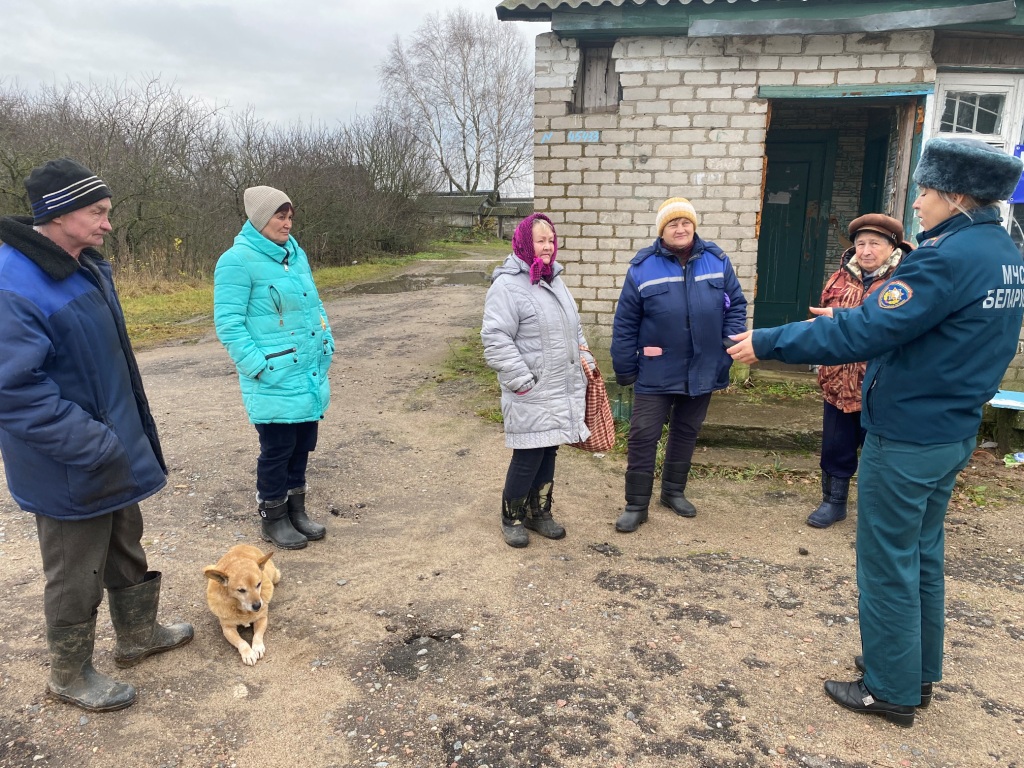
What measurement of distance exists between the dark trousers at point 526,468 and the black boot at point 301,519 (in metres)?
1.15

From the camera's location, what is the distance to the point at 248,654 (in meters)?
2.91

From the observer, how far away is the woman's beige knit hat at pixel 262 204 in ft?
11.4

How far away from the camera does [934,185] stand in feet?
7.55

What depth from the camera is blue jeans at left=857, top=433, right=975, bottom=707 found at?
2.35m

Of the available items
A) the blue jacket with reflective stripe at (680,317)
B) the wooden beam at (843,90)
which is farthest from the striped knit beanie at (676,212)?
the wooden beam at (843,90)

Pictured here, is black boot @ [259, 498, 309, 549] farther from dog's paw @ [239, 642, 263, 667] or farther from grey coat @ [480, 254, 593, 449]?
grey coat @ [480, 254, 593, 449]

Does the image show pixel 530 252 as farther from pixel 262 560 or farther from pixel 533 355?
pixel 262 560

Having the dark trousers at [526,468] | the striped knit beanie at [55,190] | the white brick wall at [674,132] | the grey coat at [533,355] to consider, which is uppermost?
the white brick wall at [674,132]

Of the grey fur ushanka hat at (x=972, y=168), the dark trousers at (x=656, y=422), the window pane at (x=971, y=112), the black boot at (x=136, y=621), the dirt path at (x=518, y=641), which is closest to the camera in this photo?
the grey fur ushanka hat at (x=972, y=168)

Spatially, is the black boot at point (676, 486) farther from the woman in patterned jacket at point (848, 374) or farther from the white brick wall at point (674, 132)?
the white brick wall at point (674, 132)

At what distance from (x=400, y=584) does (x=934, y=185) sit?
2940mm

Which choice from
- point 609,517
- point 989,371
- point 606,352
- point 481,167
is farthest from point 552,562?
point 481,167

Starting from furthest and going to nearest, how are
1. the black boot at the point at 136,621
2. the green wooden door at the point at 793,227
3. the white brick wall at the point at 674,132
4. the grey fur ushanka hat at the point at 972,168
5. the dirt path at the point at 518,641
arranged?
the green wooden door at the point at 793,227 < the white brick wall at the point at 674,132 < the black boot at the point at 136,621 < the dirt path at the point at 518,641 < the grey fur ushanka hat at the point at 972,168

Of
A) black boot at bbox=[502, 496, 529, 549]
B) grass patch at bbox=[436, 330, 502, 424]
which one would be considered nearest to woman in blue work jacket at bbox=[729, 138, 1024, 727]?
black boot at bbox=[502, 496, 529, 549]
